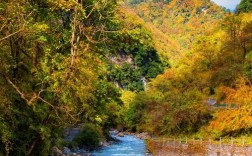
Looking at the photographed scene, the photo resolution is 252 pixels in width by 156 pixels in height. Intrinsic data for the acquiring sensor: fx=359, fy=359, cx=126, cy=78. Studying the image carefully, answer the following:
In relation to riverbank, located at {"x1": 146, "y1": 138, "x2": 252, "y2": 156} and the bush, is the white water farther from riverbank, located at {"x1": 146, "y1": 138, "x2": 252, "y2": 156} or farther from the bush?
riverbank, located at {"x1": 146, "y1": 138, "x2": 252, "y2": 156}

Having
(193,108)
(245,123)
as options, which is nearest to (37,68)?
(245,123)

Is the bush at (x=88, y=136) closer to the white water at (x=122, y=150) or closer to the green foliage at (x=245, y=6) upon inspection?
the white water at (x=122, y=150)

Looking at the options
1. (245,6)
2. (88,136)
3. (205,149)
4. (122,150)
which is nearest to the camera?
(205,149)

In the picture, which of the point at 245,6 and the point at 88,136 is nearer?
the point at 88,136

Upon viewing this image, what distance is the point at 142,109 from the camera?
8088 centimetres

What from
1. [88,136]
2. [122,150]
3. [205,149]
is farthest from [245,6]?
[205,149]

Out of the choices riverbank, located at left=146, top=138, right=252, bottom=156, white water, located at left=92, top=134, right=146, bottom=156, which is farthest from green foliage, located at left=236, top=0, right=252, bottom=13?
riverbank, located at left=146, top=138, right=252, bottom=156

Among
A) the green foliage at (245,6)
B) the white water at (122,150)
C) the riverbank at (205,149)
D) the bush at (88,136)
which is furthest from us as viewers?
the green foliage at (245,6)

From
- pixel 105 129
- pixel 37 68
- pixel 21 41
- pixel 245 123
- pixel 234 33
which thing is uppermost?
pixel 234 33

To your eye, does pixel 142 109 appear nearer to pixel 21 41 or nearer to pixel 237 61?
pixel 237 61

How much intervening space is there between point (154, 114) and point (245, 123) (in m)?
19.4

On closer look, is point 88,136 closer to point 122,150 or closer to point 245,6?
point 122,150

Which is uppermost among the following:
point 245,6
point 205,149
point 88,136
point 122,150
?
point 245,6

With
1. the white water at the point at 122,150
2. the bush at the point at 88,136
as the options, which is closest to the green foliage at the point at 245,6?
the white water at the point at 122,150
